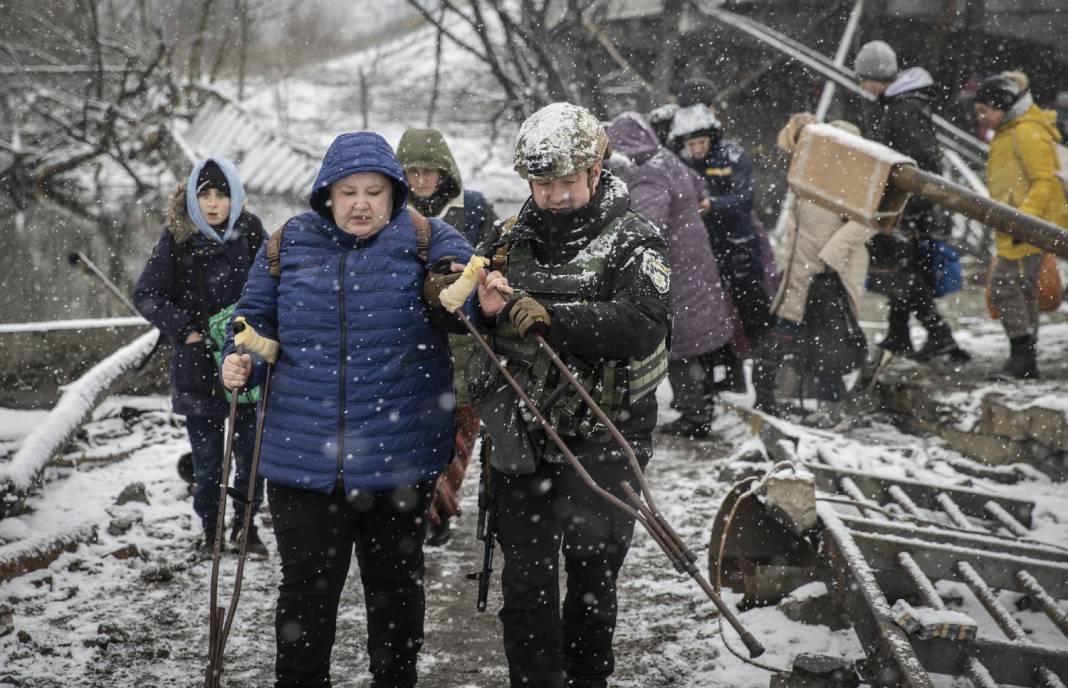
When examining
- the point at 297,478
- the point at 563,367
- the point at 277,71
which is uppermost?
the point at 277,71

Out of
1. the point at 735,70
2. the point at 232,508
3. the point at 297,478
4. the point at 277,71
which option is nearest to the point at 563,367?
the point at 297,478

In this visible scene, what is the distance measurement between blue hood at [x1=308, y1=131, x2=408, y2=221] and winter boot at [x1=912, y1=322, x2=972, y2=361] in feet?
17.9

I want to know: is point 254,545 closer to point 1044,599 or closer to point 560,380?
point 560,380

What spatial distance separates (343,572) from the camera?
10.3 ft

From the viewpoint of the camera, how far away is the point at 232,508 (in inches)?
203

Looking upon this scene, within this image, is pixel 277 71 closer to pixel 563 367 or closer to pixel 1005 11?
pixel 1005 11

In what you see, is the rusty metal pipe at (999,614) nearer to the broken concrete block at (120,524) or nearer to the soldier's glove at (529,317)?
the soldier's glove at (529,317)

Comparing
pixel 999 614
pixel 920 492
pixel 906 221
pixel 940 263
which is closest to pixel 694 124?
pixel 906 221

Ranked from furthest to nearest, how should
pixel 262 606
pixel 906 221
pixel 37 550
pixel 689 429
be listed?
1. pixel 906 221
2. pixel 689 429
3. pixel 37 550
4. pixel 262 606

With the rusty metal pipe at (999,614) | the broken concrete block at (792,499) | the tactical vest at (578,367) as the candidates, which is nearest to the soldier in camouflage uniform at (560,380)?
the tactical vest at (578,367)

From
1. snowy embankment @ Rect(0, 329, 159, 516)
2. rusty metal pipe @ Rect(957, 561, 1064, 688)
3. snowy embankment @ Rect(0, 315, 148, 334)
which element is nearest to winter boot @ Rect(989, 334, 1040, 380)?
rusty metal pipe @ Rect(957, 561, 1064, 688)

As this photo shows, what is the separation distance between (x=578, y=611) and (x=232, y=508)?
2.52 meters

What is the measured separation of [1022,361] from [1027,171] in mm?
1293

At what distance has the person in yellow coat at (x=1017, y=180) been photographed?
22.3ft
